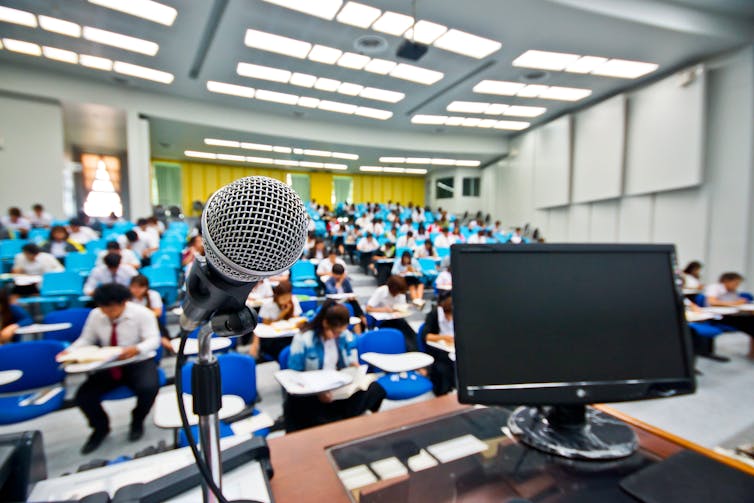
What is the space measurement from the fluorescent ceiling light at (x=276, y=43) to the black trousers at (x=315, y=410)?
22.0 ft

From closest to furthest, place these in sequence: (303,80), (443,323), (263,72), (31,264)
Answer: (443,323), (31,264), (263,72), (303,80)

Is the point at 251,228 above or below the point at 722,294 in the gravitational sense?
above

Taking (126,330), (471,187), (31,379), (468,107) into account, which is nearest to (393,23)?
(468,107)

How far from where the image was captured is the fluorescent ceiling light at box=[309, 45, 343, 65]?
23.1 ft

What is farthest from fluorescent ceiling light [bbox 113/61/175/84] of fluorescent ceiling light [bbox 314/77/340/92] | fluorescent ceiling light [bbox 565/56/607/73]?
fluorescent ceiling light [bbox 565/56/607/73]

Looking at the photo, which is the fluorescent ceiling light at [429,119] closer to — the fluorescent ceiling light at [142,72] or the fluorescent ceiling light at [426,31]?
the fluorescent ceiling light at [426,31]

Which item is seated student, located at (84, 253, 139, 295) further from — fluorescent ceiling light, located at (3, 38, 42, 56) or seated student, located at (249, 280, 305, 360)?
fluorescent ceiling light, located at (3, 38, 42, 56)

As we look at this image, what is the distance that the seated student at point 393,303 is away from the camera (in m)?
4.12

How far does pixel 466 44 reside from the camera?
22.7 ft

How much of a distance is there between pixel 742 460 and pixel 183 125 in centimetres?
1267

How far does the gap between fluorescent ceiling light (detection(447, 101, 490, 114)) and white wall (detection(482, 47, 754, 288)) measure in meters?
3.02

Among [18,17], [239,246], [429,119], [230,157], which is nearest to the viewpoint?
[239,246]

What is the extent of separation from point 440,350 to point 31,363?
9.96 feet

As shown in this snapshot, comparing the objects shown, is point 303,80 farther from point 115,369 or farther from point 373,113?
point 115,369
